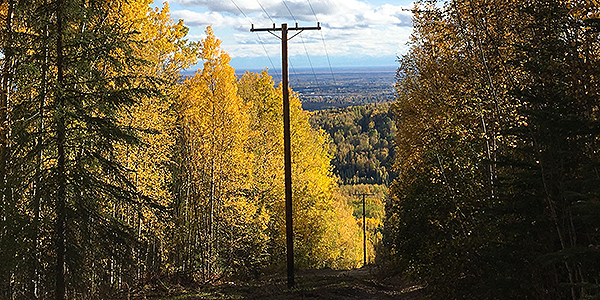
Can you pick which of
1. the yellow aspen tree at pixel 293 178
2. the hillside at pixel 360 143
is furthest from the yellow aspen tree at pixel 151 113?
the hillside at pixel 360 143


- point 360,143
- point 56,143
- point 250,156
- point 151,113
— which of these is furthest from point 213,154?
point 360,143

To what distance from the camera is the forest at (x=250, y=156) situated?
5234mm

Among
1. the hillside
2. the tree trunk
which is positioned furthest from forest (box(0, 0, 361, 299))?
the hillside

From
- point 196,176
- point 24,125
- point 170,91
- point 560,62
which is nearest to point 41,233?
point 24,125

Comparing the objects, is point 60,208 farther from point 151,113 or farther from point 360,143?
point 360,143

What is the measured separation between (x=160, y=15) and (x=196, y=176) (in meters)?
5.87

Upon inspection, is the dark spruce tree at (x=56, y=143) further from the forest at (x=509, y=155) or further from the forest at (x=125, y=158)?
the forest at (x=509, y=155)

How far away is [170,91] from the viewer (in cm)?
1382

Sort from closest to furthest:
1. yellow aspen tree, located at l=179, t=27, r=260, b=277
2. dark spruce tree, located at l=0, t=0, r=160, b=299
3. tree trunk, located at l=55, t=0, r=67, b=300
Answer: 1. dark spruce tree, located at l=0, t=0, r=160, b=299
2. tree trunk, located at l=55, t=0, r=67, b=300
3. yellow aspen tree, located at l=179, t=27, r=260, b=277

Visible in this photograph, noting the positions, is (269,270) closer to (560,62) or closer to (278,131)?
(278,131)

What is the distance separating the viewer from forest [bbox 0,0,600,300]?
523cm

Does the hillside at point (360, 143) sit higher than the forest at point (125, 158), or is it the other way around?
the hillside at point (360, 143)

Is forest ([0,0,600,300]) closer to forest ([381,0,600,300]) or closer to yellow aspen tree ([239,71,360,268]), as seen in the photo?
forest ([381,0,600,300])

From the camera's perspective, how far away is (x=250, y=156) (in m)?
17.8
